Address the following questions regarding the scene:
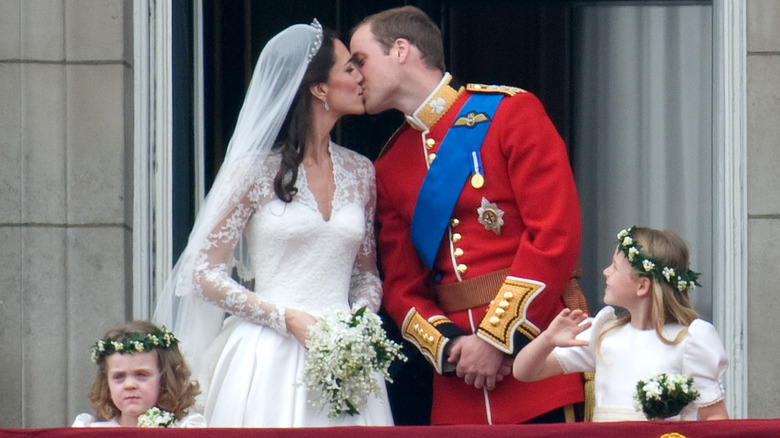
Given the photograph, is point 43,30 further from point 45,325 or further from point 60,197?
point 45,325

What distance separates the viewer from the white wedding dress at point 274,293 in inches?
232

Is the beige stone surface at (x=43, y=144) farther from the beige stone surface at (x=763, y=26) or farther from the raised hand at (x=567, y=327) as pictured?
the beige stone surface at (x=763, y=26)

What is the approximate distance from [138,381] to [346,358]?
2.10ft

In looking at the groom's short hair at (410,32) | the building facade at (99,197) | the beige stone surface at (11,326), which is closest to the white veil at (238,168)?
the groom's short hair at (410,32)

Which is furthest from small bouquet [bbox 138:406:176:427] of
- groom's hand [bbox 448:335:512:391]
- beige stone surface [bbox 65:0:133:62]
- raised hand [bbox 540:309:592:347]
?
beige stone surface [bbox 65:0:133:62]

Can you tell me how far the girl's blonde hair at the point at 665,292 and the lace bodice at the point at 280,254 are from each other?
914mm

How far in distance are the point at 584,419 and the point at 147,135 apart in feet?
6.48

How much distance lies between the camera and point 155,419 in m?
5.52

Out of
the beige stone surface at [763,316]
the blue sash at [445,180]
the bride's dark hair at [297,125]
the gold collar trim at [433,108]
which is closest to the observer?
the bride's dark hair at [297,125]

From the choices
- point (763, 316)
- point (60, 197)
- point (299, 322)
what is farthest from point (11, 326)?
point (763, 316)

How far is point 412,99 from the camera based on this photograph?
21.1 ft

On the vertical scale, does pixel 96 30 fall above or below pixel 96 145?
above

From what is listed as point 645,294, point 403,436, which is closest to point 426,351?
point 645,294

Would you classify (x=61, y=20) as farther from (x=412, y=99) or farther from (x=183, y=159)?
(x=412, y=99)
